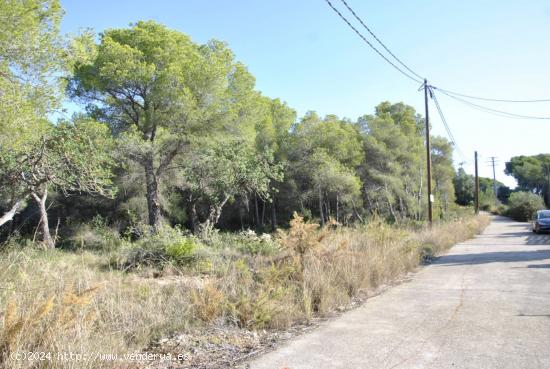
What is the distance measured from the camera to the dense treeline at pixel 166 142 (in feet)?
30.2

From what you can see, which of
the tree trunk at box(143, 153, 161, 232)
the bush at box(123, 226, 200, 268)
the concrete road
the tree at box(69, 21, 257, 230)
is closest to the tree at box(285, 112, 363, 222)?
the tree at box(69, 21, 257, 230)

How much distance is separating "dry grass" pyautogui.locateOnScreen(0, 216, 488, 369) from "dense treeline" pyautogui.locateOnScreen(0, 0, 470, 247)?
10.2 feet

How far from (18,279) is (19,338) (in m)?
1.37

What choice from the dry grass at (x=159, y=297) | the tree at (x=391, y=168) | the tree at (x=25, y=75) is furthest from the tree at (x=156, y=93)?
the tree at (x=391, y=168)

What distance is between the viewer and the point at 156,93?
64.7 ft

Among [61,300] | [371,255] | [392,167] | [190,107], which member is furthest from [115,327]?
[392,167]

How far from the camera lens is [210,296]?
604cm

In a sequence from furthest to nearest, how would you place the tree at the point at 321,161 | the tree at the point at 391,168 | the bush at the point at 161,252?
the tree at the point at 391,168 < the tree at the point at 321,161 < the bush at the point at 161,252

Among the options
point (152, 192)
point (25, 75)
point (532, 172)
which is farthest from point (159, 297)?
point (532, 172)

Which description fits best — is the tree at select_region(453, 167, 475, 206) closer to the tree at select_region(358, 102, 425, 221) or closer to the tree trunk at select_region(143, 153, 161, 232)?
the tree at select_region(358, 102, 425, 221)

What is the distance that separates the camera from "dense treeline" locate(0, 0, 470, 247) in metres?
9.22

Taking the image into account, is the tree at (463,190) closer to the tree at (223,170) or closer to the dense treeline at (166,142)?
the dense treeline at (166,142)

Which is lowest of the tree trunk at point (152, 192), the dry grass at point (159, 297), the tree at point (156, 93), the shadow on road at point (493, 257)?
the shadow on road at point (493, 257)

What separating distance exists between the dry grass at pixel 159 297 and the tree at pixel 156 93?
12078 mm
